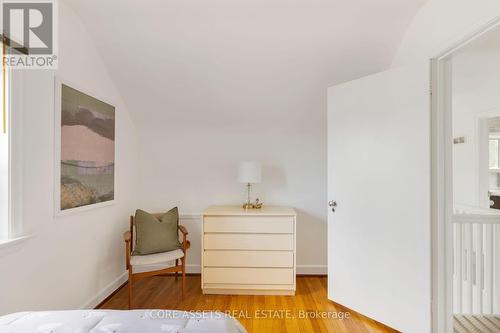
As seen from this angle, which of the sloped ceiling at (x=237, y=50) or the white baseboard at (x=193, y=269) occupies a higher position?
the sloped ceiling at (x=237, y=50)

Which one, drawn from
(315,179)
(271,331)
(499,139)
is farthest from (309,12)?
(499,139)

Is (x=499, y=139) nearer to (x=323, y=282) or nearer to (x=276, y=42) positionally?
(x=323, y=282)

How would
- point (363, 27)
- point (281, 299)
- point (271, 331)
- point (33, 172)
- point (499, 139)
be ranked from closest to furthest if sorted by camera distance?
1. point (33, 172)
2. point (271, 331)
3. point (363, 27)
4. point (281, 299)
5. point (499, 139)

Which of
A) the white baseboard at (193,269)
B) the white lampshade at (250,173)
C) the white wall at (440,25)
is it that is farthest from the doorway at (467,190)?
the white baseboard at (193,269)

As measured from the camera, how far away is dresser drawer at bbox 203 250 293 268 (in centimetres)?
246

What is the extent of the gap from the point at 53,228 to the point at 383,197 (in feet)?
8.11

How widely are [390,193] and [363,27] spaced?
4.68ft

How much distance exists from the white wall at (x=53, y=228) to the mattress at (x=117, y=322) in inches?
28.8

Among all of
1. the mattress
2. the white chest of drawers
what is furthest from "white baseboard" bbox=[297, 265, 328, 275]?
the mattress

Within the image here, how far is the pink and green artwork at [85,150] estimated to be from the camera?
1.88m

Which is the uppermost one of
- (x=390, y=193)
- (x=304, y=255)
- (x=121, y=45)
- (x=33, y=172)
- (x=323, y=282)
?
(x=121, y=45)

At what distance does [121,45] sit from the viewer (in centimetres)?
227

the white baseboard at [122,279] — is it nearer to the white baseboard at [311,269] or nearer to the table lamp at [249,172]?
the white baseboard at [311,269]

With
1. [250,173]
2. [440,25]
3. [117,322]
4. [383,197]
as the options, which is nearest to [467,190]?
[383,197]
